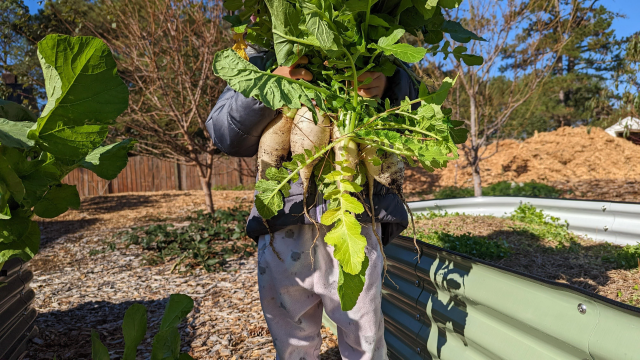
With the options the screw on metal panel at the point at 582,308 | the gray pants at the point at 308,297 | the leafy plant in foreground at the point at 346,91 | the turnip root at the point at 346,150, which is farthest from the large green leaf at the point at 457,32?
the screw on metal panel at the point at 582,308

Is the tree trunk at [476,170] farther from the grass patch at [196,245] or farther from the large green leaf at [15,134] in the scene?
the large green leaf at [15,134]

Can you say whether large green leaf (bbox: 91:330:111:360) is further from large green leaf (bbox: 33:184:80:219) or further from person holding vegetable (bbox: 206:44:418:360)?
person holding vegetable (bbox: 206:44:418:360)

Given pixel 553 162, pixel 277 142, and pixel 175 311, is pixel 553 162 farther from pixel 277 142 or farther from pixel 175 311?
pixel 175 311

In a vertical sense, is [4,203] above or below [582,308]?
above

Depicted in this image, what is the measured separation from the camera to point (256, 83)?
3.22 ft

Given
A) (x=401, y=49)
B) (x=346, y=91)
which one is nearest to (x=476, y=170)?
(x=346, y=91)

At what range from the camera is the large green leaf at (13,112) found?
Answer: 1.95 ft

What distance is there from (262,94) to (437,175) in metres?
13.5

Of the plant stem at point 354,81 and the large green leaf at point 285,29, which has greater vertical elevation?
the large green leaf at point 285,29

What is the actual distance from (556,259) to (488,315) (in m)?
1.65

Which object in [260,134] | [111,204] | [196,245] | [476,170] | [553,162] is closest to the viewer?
[260,134]

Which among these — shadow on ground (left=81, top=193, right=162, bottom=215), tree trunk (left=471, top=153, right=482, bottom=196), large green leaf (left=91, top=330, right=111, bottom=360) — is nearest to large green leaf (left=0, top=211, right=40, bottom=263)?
large green leaf (left=91, top=330, right=111, bottom=360)

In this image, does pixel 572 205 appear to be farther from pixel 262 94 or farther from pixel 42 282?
pixel 42 282

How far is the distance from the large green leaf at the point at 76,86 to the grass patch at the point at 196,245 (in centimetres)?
371
